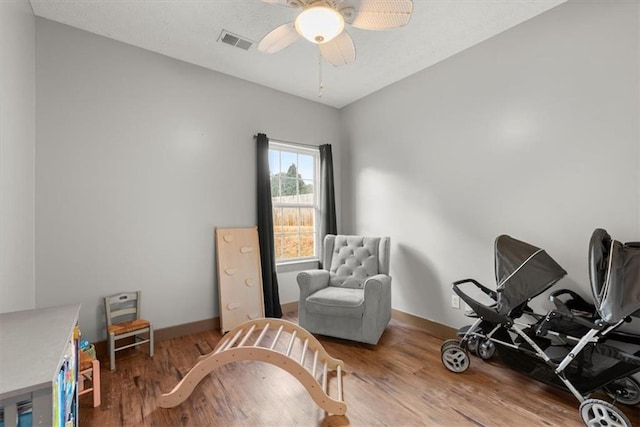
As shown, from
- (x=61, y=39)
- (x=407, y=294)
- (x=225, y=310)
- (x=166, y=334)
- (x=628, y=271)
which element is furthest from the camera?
(x=407, y=294)

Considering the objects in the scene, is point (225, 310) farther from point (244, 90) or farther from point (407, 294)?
point (244, 90)

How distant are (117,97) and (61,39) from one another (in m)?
0.54

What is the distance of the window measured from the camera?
377 centimetres

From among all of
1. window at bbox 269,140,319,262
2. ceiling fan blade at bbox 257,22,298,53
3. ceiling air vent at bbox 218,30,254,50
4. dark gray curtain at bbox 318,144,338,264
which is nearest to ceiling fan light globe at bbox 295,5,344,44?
ceiling fan blade at bbox 257,22,298,53

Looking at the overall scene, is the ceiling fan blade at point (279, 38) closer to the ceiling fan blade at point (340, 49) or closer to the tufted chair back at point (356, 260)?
the ceiling fan blade at point (340, 49)

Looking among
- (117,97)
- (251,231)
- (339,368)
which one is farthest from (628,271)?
(117,97)

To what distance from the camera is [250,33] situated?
2.50m

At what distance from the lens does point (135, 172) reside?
2693 millimetres

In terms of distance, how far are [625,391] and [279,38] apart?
125 inches

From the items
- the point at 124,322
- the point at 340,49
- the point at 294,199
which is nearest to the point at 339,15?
the point at 340,49

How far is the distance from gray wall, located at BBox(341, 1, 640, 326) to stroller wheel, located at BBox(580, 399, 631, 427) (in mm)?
Result: 803

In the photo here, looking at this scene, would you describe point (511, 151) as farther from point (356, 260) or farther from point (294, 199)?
point (294, 199)

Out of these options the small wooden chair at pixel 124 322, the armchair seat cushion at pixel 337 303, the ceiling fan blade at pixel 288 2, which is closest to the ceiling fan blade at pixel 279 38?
the ceiling fan blade at pixel 288 2

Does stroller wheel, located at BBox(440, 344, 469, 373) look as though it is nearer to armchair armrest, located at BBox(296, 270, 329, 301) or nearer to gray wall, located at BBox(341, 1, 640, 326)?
gray wall, located at BBox(341, 1, 640, 326)
